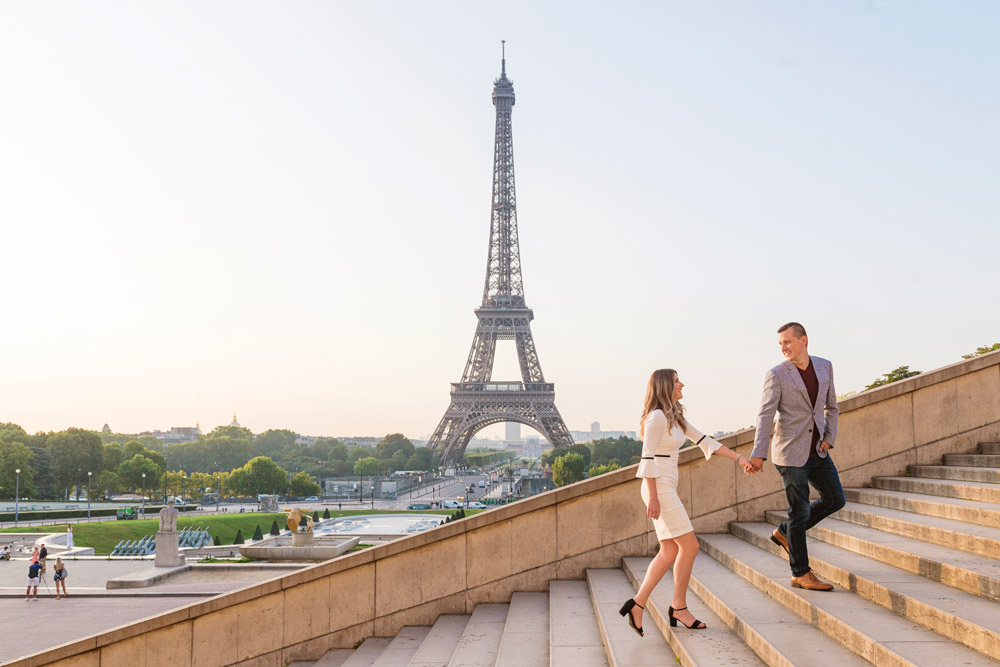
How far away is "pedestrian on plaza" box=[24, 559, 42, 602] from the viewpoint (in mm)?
18406

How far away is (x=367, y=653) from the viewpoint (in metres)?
7.50

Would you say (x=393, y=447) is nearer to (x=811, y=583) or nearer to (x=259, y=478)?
(x=259, y=478)

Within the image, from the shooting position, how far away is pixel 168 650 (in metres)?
8.03

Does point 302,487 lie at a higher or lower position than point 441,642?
lower

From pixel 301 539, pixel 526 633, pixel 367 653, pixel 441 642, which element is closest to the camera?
pixel 526 633

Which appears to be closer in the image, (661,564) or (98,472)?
(661,564)

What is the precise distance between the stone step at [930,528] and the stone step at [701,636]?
53.7 inches

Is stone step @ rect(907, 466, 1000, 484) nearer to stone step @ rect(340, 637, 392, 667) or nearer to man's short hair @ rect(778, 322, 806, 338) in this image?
man's short hair @ rect(778, 322, 806, 338)

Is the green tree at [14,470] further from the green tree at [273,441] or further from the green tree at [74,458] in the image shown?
the green tree at [273,441]

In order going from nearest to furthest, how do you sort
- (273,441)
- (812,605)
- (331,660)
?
(812,605)
(331,660)
(273,441)

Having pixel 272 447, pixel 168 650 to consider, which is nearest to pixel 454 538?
pixel 168 650

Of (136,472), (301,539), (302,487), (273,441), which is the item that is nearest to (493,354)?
(302,487)

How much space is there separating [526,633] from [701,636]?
1758mm

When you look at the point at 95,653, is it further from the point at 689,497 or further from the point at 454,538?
the point at 689,497
